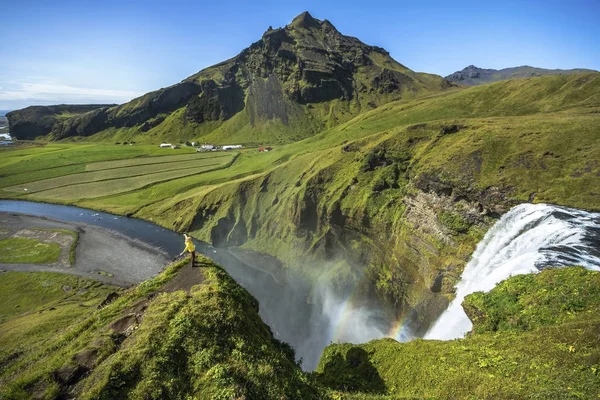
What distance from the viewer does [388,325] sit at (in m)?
57.7

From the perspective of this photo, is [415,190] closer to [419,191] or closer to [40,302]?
[419,191]

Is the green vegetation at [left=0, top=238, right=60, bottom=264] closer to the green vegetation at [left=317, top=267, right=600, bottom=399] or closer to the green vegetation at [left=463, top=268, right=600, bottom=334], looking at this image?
the green vegetation at [left=317, top=267, right=600, bottom=399]

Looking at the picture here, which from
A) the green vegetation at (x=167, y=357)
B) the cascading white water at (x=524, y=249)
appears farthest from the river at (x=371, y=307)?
the green vegetation at (x=167, y=357)

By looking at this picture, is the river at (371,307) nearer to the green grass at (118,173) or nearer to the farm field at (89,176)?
the farm field at (89,176)

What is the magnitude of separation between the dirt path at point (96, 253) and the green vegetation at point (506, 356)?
249ft

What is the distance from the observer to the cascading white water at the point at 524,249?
100 feet

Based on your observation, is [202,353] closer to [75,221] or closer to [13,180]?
[75,221]

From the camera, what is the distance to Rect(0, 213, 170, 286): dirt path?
86.6 metres

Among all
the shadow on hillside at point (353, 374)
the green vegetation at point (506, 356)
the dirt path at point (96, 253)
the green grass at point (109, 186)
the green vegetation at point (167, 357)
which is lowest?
the dirt path at point (96, 253)

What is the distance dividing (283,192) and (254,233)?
15593 mm

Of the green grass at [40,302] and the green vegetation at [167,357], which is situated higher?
the green vegetation at [167,357]

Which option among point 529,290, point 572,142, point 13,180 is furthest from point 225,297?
point 13,180

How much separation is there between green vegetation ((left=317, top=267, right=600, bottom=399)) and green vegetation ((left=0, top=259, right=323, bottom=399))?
15.1ft

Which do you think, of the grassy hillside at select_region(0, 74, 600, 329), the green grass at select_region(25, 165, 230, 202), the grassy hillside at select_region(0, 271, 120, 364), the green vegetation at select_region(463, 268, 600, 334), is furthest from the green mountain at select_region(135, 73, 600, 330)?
the green grass at select_region(25, 165, 230, 202)
